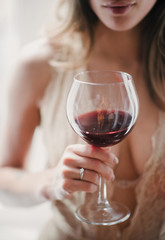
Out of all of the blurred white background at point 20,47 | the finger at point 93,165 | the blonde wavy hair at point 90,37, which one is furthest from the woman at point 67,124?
the blurred white background at point 20,47

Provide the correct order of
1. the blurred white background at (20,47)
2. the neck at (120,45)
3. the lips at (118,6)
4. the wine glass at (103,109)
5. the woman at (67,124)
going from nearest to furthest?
the wine glass at (103,109) → the lips at (118,6) → the woman at (67,124) → the neck at (120,45) → the blurred white background at (20,47)

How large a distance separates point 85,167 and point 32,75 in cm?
47

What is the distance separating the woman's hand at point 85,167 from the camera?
0.70 metres

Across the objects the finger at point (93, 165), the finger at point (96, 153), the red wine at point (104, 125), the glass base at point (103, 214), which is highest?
the red wine at point (104, 125)

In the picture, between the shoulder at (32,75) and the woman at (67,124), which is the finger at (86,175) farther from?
the shoulder at (32,75)

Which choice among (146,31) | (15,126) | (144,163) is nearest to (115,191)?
(144,163)

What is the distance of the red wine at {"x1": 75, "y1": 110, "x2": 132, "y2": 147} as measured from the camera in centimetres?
66

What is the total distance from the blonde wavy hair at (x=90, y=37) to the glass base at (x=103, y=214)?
0.34 m

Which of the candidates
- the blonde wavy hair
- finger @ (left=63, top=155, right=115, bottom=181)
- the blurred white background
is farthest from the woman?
the blurred white background

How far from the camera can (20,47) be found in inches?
63.5

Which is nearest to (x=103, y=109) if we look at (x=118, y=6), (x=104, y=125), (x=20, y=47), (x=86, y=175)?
(x=104, y=125)

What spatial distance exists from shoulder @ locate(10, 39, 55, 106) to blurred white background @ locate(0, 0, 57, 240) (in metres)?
0.39

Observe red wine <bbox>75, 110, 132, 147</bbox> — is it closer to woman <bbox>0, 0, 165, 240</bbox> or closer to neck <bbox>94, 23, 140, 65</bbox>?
woman <bbox>0, 0, 165, 240</bbox>

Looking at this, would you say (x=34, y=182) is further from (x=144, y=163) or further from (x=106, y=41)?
(x=106, y=41)
